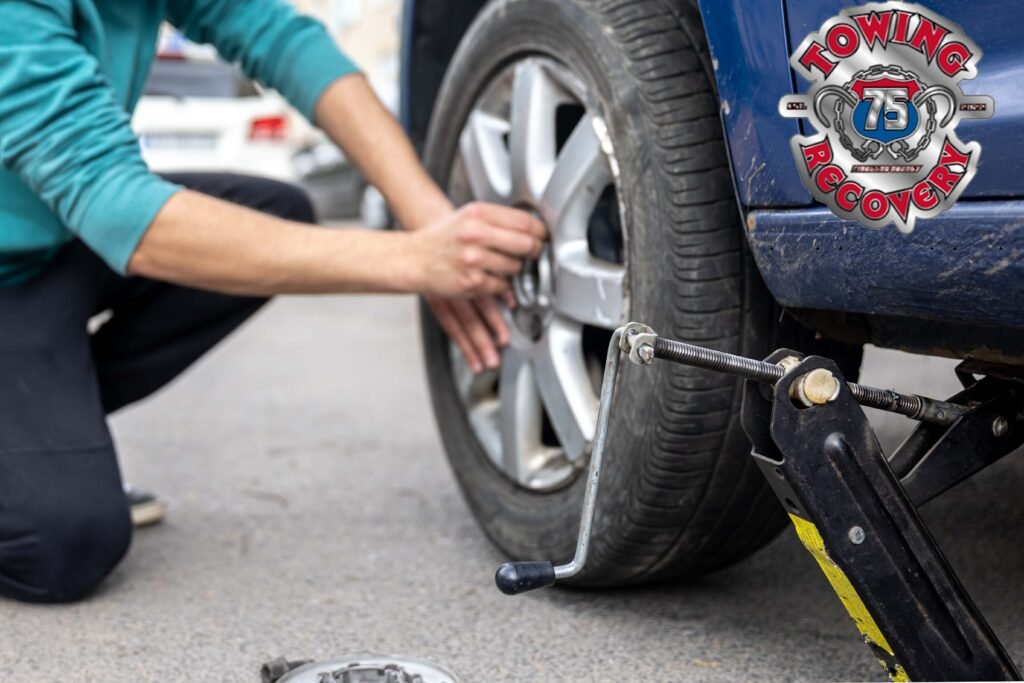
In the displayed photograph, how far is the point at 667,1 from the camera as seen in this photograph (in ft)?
4.92

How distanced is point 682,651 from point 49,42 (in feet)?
4.03

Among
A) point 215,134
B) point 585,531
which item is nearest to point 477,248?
point 585,531

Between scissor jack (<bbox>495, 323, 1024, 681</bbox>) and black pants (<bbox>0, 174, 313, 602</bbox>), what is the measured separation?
919mm

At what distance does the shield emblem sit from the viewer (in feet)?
3.66

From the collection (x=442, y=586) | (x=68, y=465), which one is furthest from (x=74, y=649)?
(x=442, y=586)

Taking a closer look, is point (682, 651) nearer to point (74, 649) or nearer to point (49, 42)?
point (74, 649)

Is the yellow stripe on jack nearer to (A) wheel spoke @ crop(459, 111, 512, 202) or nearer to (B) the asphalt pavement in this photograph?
(B) the asphalt pavement

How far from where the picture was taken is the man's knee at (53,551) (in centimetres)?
174

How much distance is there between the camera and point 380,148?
6.95 ft

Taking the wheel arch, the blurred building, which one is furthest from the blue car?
the blurred building

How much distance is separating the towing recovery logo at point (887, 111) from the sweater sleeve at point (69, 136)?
0.96 m

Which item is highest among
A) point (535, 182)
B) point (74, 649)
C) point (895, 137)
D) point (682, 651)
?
point (895, 137)

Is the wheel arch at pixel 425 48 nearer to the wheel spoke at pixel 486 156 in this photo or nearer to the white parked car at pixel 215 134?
the wheel spoke at pixel 486 156

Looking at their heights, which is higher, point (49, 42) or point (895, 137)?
point (895, 137)
